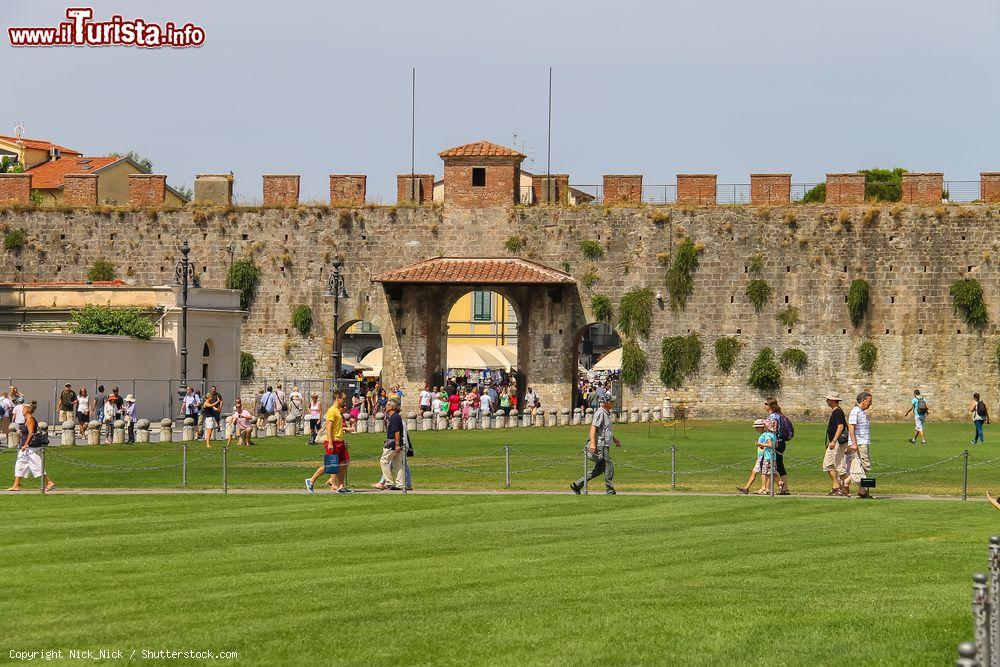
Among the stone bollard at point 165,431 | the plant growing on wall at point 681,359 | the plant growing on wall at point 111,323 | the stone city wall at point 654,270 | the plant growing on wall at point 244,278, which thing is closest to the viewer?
the stone bollard at point 165,431

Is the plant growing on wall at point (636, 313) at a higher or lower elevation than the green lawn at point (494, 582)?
higher

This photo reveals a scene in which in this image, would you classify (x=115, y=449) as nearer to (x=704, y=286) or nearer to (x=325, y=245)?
(x=325, y=245)

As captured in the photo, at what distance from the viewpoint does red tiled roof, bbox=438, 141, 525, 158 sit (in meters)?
49.3

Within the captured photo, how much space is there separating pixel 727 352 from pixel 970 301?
7.17m

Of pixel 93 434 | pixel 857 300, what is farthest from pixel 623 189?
pixel 93 434

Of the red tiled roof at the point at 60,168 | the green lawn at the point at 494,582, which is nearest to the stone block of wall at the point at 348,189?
the red tiled roof at the point at 60,168

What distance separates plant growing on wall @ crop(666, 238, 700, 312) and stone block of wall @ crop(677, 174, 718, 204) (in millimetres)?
1308

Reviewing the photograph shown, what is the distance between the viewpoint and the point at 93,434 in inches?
1359

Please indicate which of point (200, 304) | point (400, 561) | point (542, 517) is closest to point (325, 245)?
point (200, 304)

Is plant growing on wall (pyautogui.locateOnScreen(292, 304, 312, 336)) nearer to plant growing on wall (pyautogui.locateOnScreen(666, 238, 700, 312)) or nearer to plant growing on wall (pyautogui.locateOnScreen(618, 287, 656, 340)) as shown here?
plant growing on wall (pyautogui.locateOnScreen(618, 287, 656, 340))

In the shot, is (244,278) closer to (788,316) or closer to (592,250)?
(592,250)

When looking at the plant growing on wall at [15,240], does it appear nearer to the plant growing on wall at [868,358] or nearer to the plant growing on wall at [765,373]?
the plant growing on wall at [765,373]

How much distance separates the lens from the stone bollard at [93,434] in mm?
34531

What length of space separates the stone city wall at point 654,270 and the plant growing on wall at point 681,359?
10.4 inches
